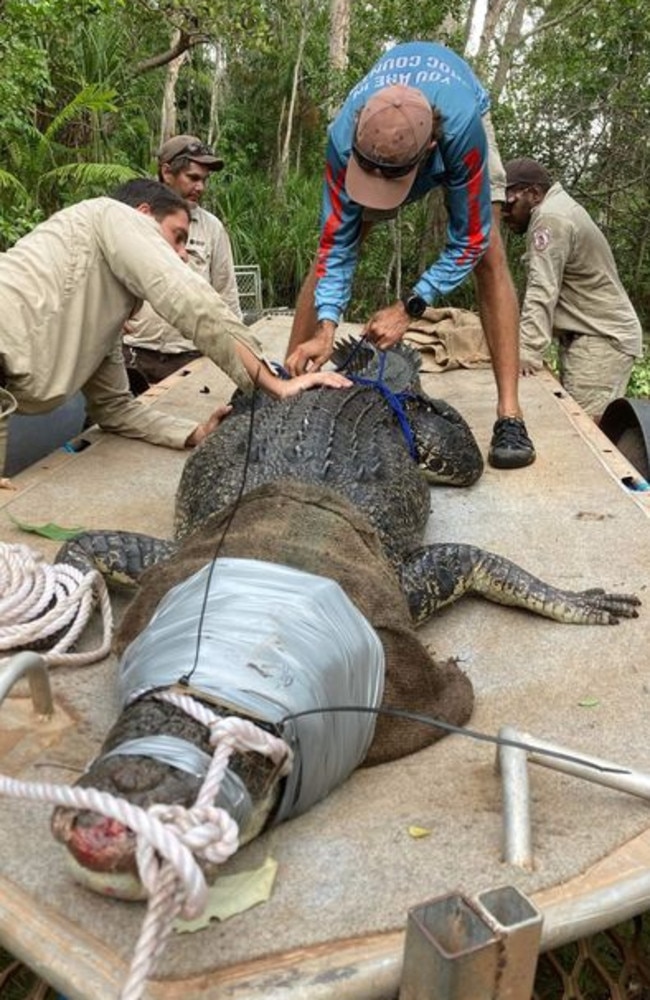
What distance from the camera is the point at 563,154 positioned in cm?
1123

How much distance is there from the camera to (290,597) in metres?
1.77

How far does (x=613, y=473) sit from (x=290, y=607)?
249 centimetres

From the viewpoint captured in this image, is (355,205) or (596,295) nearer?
(355,205)

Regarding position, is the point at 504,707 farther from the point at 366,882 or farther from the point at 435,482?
the point at 435,482

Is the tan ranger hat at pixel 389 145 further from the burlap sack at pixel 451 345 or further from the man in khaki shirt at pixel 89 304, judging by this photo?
the burlap sack at pixel 451 345

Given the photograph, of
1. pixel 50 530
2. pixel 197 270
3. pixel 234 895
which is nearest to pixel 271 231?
pixel 197 270

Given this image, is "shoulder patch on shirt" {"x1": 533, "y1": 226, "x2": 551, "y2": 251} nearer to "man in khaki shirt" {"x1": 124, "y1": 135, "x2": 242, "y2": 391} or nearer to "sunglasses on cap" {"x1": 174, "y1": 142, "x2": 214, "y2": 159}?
"man in khaki shirt" {"x1": 124, "y1": 135, "x2": 242, "y2": 391}

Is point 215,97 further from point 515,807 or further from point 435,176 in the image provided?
point 515,807

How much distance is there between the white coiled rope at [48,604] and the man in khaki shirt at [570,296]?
378 centimetres

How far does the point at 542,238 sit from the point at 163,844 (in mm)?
5157

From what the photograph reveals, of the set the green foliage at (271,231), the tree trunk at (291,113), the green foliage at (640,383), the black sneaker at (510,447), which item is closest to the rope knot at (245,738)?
the black sneaker at (510,447)

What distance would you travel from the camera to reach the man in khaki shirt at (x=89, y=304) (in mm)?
3334

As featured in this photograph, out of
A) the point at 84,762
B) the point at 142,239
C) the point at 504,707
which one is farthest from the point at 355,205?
the point at 84,762

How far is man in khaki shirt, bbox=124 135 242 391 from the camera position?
19.1ft
